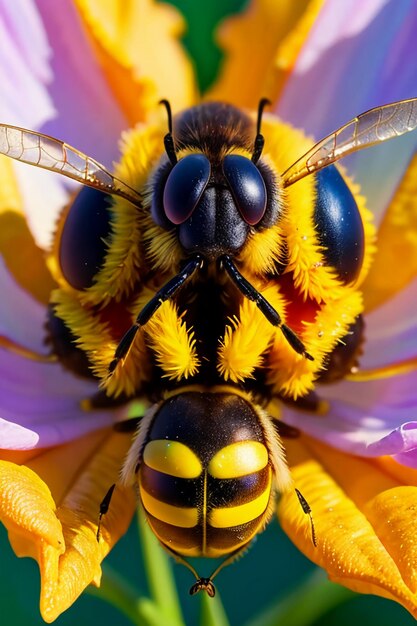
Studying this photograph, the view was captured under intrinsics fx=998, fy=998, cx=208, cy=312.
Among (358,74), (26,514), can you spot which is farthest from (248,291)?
(358,74)

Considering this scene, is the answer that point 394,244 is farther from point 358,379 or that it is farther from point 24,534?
point 24,534

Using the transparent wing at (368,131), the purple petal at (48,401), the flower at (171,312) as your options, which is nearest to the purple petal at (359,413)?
the flower at (171,312)

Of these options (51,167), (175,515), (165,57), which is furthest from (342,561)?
(165,57)

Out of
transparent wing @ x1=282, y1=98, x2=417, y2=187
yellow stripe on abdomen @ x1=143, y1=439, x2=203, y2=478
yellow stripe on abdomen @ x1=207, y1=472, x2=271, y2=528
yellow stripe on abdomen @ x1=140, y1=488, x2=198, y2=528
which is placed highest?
transparent wing @ x1=282, y1=98, x2=417, y2=187

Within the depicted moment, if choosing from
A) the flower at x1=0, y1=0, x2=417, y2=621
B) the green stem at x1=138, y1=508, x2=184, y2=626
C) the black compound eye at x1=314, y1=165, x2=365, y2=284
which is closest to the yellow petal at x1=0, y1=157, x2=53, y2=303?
the flower at x1=0, y1=0, x2=417, y2=621

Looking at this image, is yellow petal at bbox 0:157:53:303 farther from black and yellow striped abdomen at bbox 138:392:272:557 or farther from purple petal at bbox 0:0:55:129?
black and yellow striped abdomen at bbox 138:392:272:557

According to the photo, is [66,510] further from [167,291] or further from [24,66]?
[24,66]
